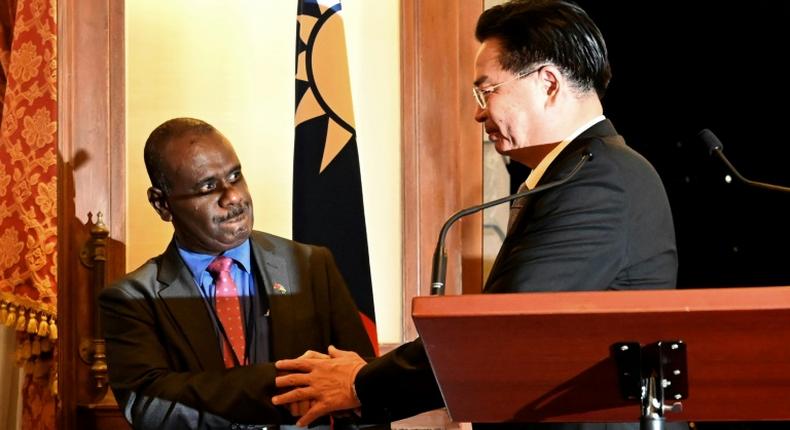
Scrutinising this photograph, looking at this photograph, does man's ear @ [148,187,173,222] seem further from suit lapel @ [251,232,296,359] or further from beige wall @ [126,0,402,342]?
beige wall @ [126,0,402,342]

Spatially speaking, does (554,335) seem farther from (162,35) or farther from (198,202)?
(162,35)

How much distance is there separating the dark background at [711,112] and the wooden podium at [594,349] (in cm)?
275

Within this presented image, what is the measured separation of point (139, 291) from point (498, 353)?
4.33ft

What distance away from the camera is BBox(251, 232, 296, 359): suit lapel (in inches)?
101

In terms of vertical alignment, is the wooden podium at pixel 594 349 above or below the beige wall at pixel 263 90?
below

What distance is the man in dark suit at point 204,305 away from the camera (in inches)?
98.0

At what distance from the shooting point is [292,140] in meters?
3.65


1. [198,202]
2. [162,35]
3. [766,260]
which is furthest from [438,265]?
[766,260]

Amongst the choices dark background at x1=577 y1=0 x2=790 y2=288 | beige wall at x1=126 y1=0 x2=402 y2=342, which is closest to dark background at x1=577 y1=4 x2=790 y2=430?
dark background at x1=577 y1=0 x2=790 y2=288

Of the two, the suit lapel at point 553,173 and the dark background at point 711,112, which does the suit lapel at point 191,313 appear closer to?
the suit lapel at point 553,173

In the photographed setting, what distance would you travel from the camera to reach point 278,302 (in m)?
2.57

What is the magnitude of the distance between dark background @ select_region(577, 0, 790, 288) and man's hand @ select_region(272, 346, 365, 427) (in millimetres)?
2304

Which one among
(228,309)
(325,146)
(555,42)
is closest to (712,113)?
(325,146)

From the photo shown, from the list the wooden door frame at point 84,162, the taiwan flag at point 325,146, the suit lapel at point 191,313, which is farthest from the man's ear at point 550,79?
the wooden door frame at point 84,162
